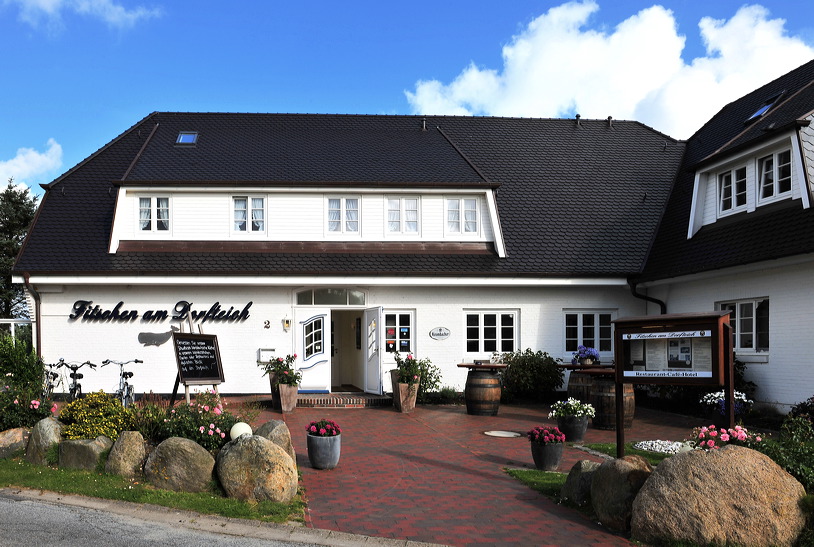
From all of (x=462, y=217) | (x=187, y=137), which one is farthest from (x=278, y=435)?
(x=187, y=137)

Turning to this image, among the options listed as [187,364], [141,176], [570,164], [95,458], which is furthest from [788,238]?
[141,176]

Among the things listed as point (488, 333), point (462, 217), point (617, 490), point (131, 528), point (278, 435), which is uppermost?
point (462, 217)

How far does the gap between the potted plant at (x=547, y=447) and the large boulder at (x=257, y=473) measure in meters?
3.47

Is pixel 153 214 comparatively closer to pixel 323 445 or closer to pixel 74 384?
pixel 74 384

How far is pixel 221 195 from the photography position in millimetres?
19234

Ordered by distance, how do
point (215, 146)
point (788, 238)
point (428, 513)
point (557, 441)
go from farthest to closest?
point (215, 146)
point (788, 238)
point (557, 441)
point (428, 513)

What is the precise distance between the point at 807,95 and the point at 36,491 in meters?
17.0

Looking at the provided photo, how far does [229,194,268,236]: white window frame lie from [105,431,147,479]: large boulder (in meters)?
10.3

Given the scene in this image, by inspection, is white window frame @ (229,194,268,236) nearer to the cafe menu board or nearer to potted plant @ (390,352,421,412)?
potted plant @ (390,352,421,412)

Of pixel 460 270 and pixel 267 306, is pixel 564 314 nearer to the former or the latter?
pixel 460 270

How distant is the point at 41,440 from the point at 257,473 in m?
3.59

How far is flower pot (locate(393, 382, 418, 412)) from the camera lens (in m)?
16.6

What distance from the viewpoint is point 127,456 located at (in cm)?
927

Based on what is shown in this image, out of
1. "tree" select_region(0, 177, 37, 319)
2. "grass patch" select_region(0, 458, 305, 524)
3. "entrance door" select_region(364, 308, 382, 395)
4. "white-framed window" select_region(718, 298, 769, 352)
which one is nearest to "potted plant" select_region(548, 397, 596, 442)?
"white-framed window" select_region(718, 298, 769, 352)
